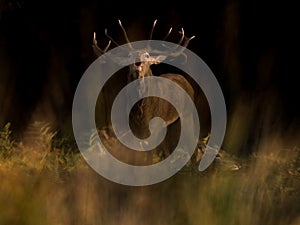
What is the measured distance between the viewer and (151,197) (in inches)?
170

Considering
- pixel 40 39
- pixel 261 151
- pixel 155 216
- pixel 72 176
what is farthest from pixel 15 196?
pixel 40 39

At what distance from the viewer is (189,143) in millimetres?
6902

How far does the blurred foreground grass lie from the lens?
4.11 metres

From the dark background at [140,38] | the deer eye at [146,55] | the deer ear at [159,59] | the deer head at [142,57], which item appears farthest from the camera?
the dark background at [140,38]

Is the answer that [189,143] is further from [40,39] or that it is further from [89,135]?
[40,39]

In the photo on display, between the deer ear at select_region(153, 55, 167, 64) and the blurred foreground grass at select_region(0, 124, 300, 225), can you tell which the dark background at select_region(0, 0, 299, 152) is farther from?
the blurred foreground grass at select_region(0, 124, 300, 225)

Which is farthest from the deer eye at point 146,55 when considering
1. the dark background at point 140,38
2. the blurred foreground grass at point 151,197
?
the blurred foreground grass at point 151,197

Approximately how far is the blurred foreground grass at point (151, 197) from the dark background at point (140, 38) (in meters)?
2.11

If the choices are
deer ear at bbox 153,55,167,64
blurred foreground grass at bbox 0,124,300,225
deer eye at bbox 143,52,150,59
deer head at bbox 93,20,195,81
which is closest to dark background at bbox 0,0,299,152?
deer head at bbox 93,20,195,81

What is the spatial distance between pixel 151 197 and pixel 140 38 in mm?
3272

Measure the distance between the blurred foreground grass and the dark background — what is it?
211cm

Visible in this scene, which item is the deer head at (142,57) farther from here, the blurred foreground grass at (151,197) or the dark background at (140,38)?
the blurred foreground grass at (151,197)

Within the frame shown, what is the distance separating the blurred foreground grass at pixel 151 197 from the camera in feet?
13.5

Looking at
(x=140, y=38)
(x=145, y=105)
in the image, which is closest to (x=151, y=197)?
(x=145, y=105)
